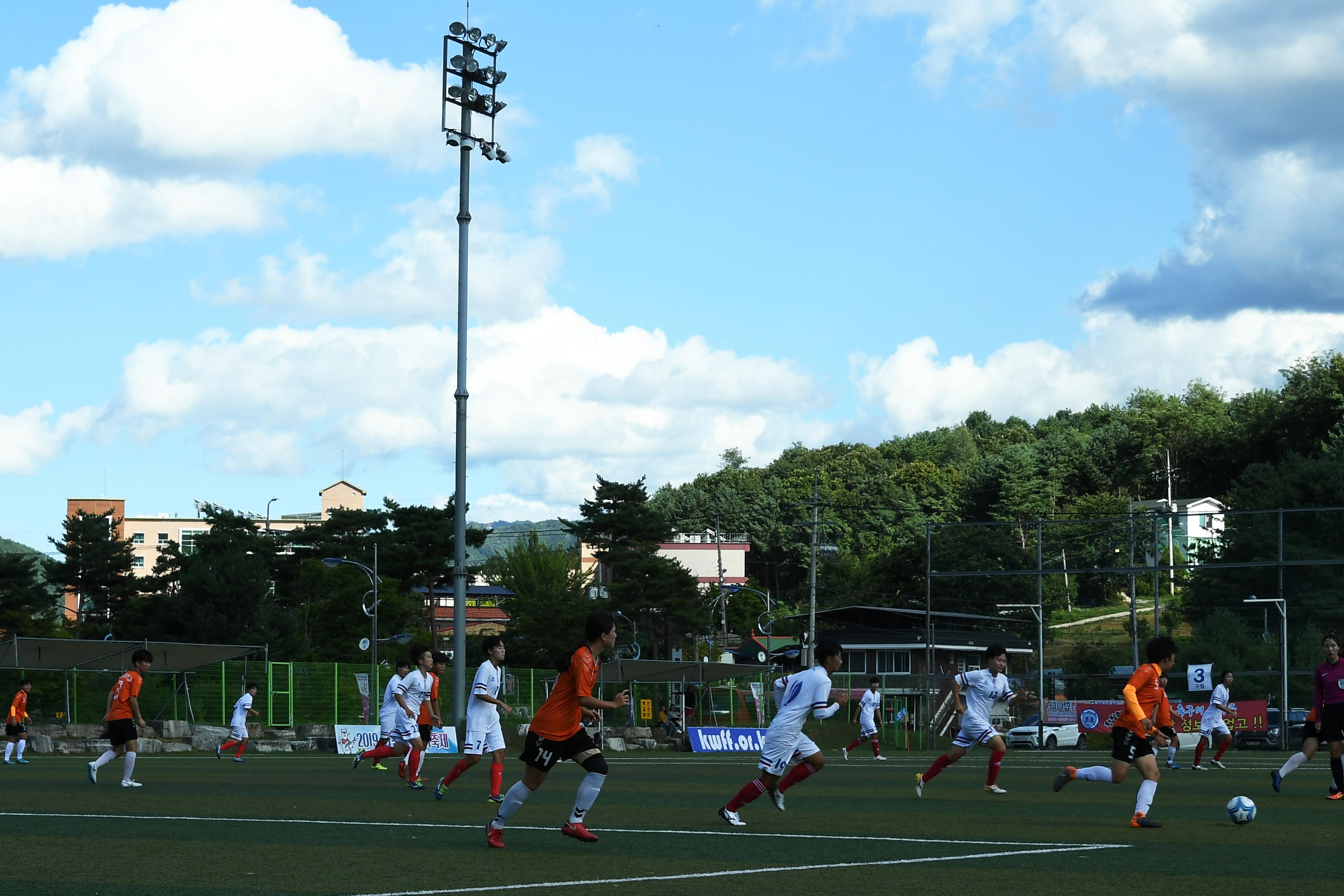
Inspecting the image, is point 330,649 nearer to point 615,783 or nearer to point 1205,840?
point 615,783

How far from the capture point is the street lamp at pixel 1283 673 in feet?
131

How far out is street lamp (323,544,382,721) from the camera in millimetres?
41375

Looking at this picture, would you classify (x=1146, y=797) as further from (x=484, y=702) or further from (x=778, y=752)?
(x=484, y=702)

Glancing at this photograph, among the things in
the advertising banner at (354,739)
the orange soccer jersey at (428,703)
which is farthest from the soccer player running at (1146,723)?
the advertising banner at (354,739)

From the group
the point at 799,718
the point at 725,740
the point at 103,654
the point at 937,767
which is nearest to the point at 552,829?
the point at 799,718

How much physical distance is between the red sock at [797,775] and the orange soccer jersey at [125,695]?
8.73 metres

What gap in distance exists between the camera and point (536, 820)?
13102 millimetres

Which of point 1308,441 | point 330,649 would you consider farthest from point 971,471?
point 330,649

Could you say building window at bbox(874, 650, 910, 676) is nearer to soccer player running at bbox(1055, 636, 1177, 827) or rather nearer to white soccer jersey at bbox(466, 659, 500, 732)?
white soccer jersey at bbox(466, 659, 500, 732)

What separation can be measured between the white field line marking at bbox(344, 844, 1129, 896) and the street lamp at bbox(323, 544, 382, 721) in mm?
32574

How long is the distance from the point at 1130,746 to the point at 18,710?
24.7 metres

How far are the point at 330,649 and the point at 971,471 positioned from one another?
5673 cm

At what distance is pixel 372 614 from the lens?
6375 centimetres

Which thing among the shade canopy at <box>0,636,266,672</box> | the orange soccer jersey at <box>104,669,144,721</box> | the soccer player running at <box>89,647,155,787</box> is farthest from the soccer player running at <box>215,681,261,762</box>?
the orange soccer jersey at <box>104,669,144,721</box>
